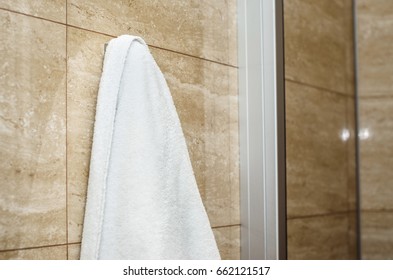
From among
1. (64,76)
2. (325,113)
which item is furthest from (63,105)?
(325,113)

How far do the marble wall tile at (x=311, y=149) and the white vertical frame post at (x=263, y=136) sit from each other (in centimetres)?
2

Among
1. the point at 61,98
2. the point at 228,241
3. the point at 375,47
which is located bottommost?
the point at 228,241

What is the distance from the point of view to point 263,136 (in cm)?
95

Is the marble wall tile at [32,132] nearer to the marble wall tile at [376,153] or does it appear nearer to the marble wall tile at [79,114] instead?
the marble wall tile at [79,114]

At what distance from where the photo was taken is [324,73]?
0.96m

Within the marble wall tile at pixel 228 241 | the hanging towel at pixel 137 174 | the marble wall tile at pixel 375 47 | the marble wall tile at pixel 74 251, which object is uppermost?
the marble wall tile at pixel 375 47

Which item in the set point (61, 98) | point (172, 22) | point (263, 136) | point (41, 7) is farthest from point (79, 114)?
point (263, 136)

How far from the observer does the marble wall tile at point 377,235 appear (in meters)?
0.87

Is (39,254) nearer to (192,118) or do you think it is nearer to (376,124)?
(192,118)

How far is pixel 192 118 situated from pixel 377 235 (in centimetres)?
38

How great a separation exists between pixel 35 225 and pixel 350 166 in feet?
1.85

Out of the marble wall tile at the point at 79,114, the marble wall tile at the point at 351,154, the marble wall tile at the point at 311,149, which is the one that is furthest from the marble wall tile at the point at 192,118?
the marble wall tile at the point at 351,154

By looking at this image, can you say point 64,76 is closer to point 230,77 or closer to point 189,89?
point 189,89

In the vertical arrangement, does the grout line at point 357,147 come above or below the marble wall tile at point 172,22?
below
